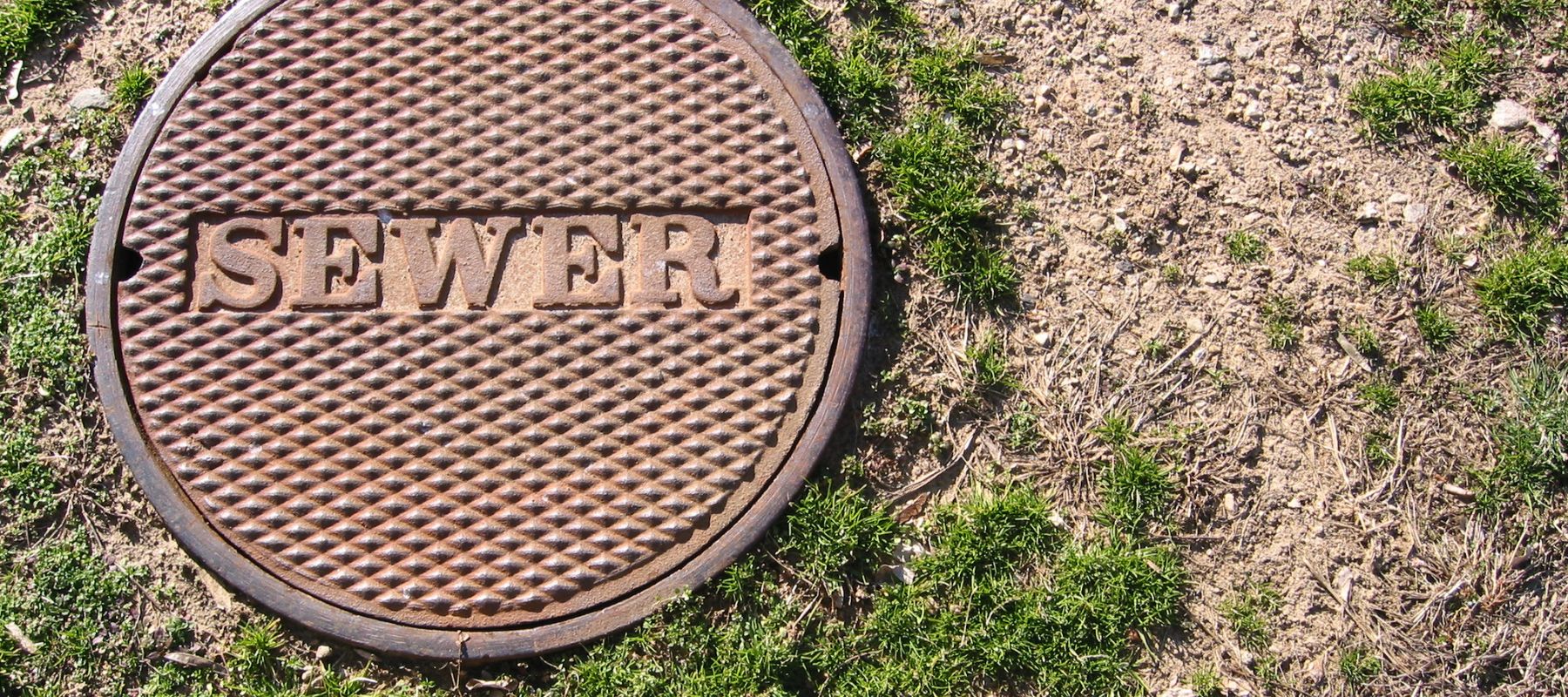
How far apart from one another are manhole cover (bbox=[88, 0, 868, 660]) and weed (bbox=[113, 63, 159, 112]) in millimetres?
203

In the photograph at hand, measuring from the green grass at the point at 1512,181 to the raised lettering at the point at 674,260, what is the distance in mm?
1751

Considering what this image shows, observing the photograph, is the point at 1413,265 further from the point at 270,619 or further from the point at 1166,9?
the point at 270,619

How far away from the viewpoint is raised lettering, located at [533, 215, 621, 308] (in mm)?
2199

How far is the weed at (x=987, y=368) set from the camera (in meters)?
2.33

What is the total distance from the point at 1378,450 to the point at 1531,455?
1.07ft

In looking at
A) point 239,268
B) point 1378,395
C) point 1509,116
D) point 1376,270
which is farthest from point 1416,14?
point 239,268

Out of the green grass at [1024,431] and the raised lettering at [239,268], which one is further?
the green grass at [1024,431]

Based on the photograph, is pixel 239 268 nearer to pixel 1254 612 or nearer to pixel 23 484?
pixel 23 484

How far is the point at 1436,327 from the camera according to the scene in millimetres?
2383

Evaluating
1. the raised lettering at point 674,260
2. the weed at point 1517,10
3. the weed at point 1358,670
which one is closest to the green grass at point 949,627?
the weed at point 1358,670

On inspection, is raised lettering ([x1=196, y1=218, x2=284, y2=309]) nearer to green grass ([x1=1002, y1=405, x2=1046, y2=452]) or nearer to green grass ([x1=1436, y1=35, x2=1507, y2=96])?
green grass ([x1=1002, y1=405, x2=1046, y2=452])

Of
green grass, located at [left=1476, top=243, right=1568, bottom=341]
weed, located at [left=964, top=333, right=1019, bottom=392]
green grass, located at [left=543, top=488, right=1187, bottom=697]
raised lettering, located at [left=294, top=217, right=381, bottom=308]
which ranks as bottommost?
green grass, located at [left=543, top=488, right=1187, bottom=697]

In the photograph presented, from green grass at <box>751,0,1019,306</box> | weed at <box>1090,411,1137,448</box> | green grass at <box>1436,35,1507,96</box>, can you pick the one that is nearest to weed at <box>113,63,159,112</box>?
green grass at <box>751,0,1019,306</box>

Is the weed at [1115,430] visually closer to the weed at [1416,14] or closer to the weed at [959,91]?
the weed at [959,91]
